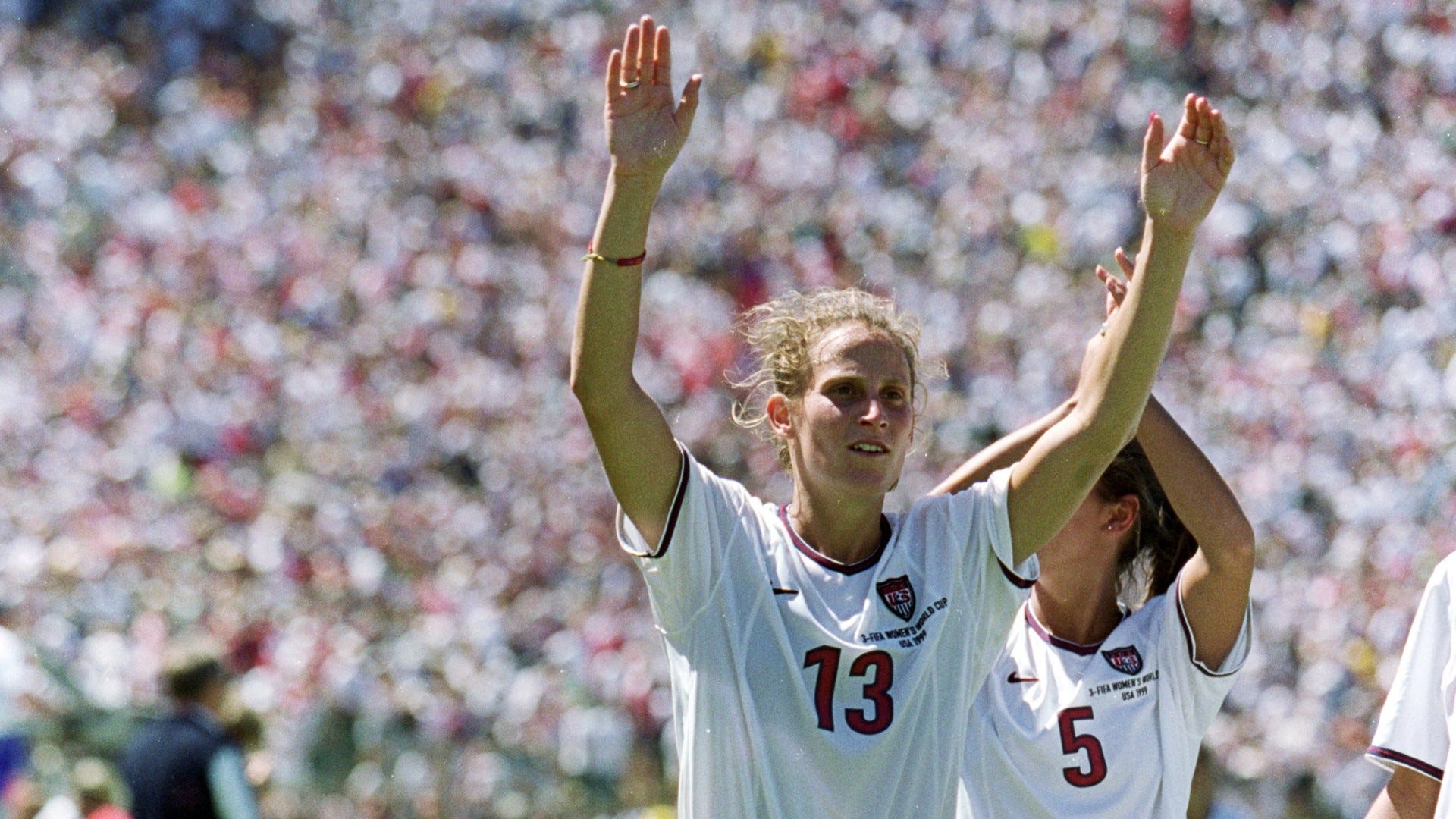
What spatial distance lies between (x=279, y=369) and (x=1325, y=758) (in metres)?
8.23

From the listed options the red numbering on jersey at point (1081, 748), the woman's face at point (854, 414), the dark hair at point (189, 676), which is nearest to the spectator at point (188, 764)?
the dark hair at point (189, 676)

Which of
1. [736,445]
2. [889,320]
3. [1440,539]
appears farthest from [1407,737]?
[736,445]

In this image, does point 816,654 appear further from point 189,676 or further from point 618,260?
point 189,676

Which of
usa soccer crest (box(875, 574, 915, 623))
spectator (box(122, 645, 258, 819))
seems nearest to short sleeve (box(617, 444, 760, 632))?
usa soccer crest (box(875, 574, 915, 623))

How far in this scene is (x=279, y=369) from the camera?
576 inches

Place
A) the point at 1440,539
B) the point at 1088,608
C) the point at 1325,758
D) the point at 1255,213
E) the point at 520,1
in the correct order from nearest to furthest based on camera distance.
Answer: the point at 1088,608
the point at 1325,758
the point at 1440,539
the point at 1255,213
the point at 520,1

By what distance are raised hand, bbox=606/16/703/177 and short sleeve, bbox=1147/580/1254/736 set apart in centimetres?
134

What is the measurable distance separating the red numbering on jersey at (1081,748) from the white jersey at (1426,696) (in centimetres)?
55

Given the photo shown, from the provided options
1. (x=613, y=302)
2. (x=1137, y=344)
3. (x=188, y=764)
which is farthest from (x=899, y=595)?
(x=188, y=764)

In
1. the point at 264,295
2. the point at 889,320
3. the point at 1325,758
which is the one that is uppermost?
the point at 264,295

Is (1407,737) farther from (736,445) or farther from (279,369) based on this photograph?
(279,369)

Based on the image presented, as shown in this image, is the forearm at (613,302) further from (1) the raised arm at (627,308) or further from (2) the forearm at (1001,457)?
(2) the forearm at (1001,457)

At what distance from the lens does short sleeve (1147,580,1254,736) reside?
3.48 m

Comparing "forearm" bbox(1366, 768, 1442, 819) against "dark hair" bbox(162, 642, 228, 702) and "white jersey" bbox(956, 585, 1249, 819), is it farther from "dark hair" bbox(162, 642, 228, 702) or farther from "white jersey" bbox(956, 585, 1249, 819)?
"dark hair" bbox(162, 642, 228, 702)
